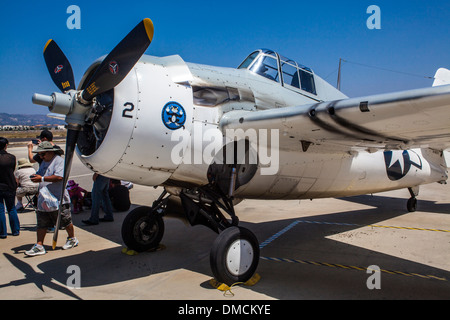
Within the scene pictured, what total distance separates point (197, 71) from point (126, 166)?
152 centimetres

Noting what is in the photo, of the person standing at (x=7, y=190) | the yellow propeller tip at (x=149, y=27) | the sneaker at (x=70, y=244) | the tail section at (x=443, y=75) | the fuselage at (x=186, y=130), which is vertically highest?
the tail section at (x=443, y=75)

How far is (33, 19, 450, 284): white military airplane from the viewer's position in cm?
375

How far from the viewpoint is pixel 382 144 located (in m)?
5.09

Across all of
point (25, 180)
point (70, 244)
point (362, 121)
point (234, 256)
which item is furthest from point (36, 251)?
point (362, 121)

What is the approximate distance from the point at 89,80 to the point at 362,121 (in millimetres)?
3234

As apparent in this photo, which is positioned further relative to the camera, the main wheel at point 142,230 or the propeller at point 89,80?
the main wheel at point 142,230

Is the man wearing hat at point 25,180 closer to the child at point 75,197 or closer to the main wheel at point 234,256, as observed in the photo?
the child at point 75,197

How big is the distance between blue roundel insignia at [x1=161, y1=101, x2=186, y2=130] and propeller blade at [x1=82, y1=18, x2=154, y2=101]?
60cm

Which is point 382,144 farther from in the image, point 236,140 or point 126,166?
point 126,166

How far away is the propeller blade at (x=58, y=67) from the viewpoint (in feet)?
14.8

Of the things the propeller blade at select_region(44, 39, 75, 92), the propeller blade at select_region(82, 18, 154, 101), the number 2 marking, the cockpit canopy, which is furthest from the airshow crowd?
the cockpit canopy

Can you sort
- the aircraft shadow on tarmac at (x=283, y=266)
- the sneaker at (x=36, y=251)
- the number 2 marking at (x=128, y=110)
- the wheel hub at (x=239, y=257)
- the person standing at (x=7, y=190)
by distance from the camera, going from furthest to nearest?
the person standing at (x=7, y=190) → the sneaker at (x=36, y=251) → the wheel hub at (x=239, y=257) → the aircraft shadow on tarmac at (x=283, y=266) → the number 2 marking at (x=128, y=110)

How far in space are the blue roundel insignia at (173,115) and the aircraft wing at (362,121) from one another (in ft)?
1.93

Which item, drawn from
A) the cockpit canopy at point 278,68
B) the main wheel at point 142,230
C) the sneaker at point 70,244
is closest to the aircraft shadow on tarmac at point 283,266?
the main wheel at point 142,230
